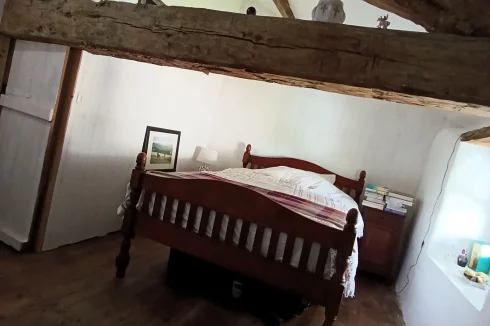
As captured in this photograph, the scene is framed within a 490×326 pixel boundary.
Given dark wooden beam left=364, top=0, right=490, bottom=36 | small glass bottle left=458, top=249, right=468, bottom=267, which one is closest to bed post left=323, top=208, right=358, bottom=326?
dark wooden beam left=364, top=0, right=490, bottom=36

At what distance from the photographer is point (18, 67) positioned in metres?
2.88

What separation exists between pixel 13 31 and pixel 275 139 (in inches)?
126

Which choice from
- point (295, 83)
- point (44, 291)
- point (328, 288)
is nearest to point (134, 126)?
point (44, 291)

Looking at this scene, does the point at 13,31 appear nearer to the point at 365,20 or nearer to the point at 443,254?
the point at 365,20

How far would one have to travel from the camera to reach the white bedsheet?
2.35 metres

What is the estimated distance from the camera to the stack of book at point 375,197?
4148 mm

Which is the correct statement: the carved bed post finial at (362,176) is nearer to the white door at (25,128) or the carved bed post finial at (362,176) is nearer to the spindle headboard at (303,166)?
the spindle headboard at (303,166)

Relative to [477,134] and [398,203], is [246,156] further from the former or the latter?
[477,134]

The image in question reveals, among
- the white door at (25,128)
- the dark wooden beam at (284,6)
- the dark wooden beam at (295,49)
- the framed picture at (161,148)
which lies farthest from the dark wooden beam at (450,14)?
the framed picture at (161,148)

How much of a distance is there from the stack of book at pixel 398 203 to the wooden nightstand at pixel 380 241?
0.18 ft

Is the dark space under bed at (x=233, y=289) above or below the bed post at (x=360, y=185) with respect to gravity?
below

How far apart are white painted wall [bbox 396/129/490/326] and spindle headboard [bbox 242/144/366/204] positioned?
2.27ft

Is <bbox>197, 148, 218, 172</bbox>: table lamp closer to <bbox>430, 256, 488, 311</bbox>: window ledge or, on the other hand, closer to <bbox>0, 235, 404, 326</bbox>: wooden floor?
<bbox>0, 235, 404, 326</bbox>: wooden floor

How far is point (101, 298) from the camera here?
2424 mm
